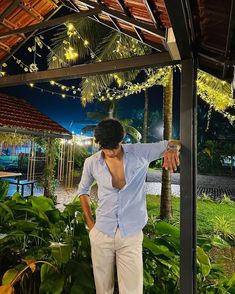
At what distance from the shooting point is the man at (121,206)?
6.81ft

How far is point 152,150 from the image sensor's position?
2184 millimetres

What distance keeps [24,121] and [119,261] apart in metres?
6.21

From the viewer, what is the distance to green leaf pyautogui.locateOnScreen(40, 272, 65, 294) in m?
2.38

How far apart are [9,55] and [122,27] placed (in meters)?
2.85

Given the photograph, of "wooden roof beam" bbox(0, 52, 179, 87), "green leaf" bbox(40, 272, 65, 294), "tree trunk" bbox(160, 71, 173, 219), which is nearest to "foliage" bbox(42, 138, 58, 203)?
"tree trunk" bbox(160, 71, 173, 219)

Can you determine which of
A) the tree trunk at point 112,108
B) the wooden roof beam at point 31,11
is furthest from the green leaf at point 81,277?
the tree trunk at point 112,108

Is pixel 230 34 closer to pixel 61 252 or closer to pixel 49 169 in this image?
pixel 61 252

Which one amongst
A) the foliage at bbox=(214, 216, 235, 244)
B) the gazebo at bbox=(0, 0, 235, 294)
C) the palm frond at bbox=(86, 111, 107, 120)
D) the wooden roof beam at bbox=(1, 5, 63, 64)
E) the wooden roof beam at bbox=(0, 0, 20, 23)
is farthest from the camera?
the palm frond at bbox=(86, 111, 107, 120)

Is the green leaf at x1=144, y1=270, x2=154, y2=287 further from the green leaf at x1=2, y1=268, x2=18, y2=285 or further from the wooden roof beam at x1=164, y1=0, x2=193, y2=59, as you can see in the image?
the wooden roof beam at x1=164, y1=0, x2=193, y2=59

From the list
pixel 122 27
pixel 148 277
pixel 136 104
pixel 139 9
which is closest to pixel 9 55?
pixel 122 27

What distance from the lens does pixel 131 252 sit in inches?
81.4

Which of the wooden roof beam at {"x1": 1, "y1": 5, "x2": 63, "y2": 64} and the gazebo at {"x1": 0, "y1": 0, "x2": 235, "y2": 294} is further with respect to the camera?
the wooden roof beam at {"x1": 1, "y1": 5, "x2": 63, "y2": 64}

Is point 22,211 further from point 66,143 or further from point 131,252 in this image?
point 66,143

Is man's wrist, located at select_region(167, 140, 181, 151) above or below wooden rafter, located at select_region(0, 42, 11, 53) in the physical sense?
below
